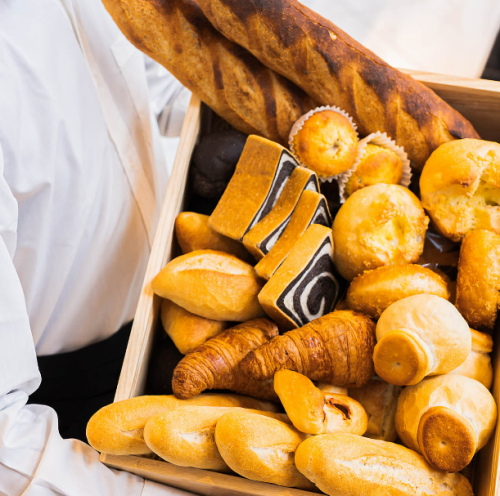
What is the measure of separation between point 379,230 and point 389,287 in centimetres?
12

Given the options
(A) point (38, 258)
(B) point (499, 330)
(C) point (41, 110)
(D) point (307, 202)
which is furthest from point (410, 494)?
(C) point (41, 110)

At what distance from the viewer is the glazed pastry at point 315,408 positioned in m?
0.65

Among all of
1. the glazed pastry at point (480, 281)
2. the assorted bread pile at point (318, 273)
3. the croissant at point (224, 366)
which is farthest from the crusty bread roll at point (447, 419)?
the croissant at point (224, 366)

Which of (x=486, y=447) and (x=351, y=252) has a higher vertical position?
(x=351, y=252)

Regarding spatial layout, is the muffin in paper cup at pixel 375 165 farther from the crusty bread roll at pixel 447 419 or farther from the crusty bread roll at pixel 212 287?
the crusty bread roll at pixel 447 419

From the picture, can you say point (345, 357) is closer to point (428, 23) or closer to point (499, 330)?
point (499, 330)

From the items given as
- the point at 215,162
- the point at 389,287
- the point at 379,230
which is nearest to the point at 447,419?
the point at 389,287

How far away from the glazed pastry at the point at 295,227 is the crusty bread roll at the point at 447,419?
1.02ft

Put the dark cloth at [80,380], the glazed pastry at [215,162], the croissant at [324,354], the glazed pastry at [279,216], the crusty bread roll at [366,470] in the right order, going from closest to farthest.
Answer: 1. the crusty bread roll at [366,470]
2. the croissant at [324,354]
3. the glazed pastry at [279,216]
4. the glazed pastry at [215,162]
5. the dark cloth at [80,380]

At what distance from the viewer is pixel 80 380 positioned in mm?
1281

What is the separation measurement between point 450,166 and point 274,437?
1.92 ft

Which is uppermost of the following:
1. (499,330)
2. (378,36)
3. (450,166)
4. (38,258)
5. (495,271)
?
(378,36)

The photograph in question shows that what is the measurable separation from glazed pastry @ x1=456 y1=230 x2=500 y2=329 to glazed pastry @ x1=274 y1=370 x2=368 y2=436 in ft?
0.84

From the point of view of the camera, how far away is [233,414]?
66 centimetres
